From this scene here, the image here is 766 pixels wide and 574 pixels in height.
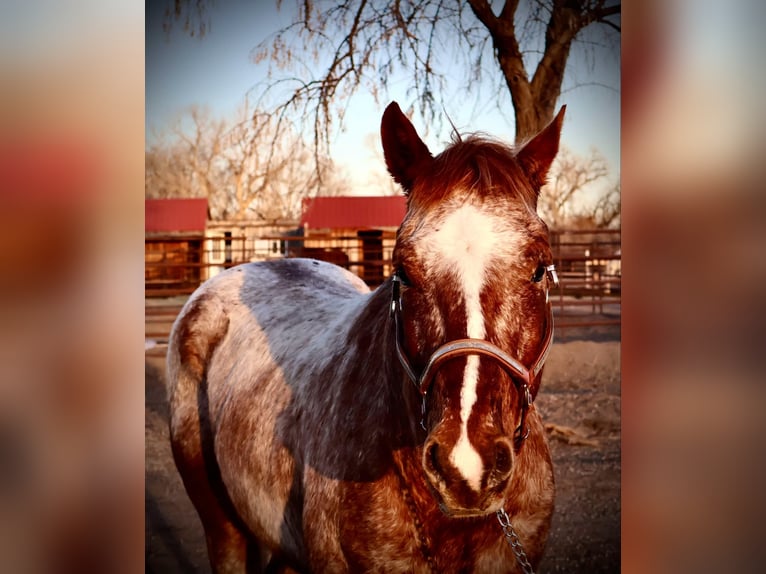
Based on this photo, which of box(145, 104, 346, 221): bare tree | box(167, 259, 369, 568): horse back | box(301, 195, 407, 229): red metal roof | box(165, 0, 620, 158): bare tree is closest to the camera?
box(167, 259, 369, 568): horse back

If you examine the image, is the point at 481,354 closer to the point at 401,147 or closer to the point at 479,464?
the point at 479,464

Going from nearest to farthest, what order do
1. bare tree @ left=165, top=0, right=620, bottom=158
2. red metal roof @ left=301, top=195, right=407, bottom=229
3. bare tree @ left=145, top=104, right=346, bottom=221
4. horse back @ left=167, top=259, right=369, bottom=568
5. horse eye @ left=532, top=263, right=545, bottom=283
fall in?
horse eye @ left=532, top=263, right=545, bottom=283, horse back @ left=167, top=259, right=369, bottom=568, bare tree @ left=165, top=0, right=620, bottom=158, bare tree @ left=145, top=104, right=346, bottom=221, red metal roof @ left=301, top=195, right=407, bottom=229

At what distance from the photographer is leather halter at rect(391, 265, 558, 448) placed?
1059 millimetres

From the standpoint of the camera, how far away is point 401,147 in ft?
4.38

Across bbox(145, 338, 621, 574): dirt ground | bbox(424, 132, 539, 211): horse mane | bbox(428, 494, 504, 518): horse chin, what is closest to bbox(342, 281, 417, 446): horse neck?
bbox(428, 494, 504, 518): horse chin

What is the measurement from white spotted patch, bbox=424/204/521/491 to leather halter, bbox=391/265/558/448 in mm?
23

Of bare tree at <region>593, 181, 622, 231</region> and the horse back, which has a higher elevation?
bare tree at <region>593, 181, 622, 231</region>

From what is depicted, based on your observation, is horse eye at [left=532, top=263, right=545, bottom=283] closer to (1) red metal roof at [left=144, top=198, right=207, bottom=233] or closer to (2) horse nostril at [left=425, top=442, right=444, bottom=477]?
(2) horse nostril at [left=425, top=442, right=444, bottom=477]

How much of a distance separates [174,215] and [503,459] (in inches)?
113

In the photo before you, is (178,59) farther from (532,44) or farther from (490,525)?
(490,525)
